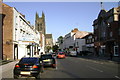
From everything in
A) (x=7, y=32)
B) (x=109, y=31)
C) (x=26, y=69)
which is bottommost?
(x=26, y=69)

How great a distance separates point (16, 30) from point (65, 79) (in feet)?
78.1

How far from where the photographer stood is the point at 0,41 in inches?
1147

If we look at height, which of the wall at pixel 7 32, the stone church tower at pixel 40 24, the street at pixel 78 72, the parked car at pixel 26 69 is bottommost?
the street at pixel 78 72

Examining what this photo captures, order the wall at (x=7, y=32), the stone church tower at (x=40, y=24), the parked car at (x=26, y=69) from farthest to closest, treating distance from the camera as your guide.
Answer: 1. the stone church tower at (x=40, y=24)
2. the wall at (x=7, y=32)
3. the parked car at (x=26, y=69)

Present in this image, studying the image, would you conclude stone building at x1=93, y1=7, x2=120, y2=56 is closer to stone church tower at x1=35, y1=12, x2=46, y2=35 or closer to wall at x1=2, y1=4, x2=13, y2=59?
wall at x1=2, y1=4, x2=13, y2=59

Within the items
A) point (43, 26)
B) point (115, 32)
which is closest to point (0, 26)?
A: point (115, 32)

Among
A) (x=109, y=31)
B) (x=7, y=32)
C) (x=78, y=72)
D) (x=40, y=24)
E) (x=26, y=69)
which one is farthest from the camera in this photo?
(x=40, y=24)

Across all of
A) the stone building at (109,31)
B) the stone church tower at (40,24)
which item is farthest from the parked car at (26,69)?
the stone church tower at (40,24)

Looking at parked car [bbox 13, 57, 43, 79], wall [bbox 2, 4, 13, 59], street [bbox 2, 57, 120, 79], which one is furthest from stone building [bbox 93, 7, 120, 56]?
parked car [bbox 13, 57, 43, 79]

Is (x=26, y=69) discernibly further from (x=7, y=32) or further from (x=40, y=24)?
(x=40, y=24)

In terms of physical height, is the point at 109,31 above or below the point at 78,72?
above

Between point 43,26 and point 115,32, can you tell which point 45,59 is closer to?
point 115,32

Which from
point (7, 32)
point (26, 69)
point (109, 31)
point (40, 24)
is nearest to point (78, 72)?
point (26, 69)

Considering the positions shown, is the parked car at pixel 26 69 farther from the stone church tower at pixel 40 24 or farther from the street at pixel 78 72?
the stone church tower at pixel 40 24
